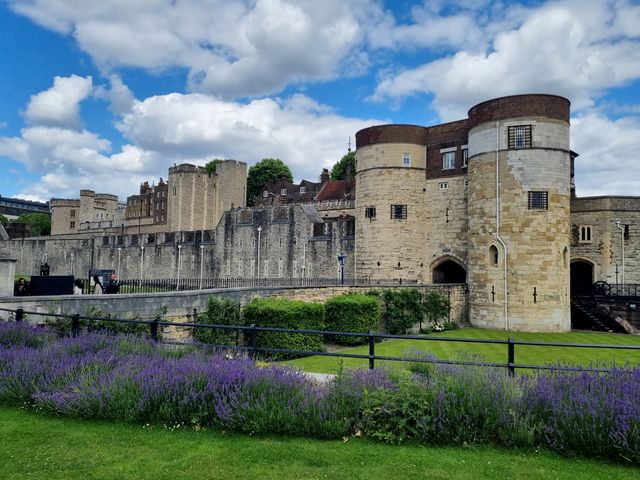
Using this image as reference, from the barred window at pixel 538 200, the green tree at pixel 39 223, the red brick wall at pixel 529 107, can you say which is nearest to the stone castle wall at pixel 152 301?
the barred window at pixel 538 200

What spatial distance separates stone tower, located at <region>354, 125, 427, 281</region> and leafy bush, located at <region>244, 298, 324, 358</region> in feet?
36.8

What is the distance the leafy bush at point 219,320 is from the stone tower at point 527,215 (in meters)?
13.3

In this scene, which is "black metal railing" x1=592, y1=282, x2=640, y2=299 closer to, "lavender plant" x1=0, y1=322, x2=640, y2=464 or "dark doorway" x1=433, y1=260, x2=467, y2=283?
"dark doorway" x1=433, y1=260, x2=467, y2=283

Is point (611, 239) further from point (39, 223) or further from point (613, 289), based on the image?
point (39, 223)

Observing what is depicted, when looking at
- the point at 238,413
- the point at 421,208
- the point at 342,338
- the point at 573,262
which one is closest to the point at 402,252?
the point at 421,208

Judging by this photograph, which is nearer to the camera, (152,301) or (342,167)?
(152,301)

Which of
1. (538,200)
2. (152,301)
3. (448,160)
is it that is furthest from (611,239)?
(152,301)

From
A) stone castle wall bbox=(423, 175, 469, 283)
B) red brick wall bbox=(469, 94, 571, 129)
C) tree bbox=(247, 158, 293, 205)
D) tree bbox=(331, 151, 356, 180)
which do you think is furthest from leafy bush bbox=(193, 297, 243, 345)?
tree bbox=(247, 158, 293, 205)

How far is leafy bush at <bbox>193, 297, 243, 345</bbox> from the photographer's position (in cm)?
1398

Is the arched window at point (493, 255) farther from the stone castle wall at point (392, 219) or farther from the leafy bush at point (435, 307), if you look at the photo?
the stone castle wall at point (392, 219)

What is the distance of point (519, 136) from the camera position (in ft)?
73.8

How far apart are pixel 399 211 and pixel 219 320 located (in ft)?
48.7

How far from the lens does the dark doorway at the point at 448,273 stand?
27598 millimetres

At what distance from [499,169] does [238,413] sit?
20.4 metres
